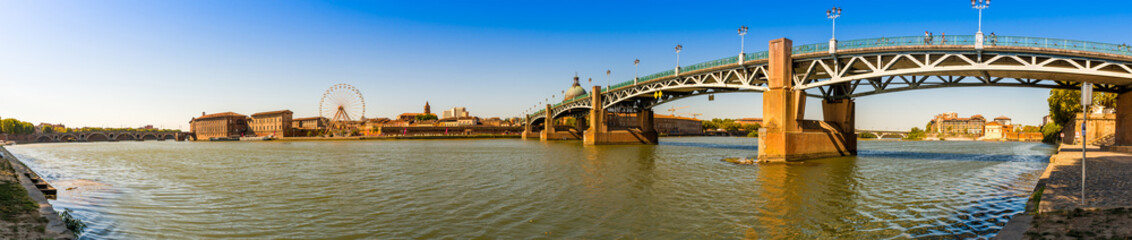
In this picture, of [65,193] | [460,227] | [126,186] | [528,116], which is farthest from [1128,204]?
[528,116]

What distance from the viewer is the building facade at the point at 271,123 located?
164962 millimetres

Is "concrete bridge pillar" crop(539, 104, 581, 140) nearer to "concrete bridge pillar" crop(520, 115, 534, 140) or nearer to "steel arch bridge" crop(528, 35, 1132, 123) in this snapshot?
"concrete bridge pillar" crop(520, 115, 534, 140)

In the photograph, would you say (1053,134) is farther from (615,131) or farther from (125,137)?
(125,137)

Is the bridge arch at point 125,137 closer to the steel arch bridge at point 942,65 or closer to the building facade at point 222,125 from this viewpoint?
the building facade at point 222,125

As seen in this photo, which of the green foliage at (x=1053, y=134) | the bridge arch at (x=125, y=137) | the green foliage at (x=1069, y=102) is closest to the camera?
the green foliage at (x=1069, y=102)

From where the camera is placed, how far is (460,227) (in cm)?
1215

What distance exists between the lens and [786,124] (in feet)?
121

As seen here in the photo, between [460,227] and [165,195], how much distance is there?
14.2 metres

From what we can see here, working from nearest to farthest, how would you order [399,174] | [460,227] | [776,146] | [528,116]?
[460,227]
[399,174]
[776,146]
[528,116]

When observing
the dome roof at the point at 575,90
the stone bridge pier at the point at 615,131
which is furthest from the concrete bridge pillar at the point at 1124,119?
the dome roof at the point at 575,90

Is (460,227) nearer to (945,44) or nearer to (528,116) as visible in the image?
(945,44)

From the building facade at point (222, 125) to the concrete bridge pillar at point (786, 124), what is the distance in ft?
596

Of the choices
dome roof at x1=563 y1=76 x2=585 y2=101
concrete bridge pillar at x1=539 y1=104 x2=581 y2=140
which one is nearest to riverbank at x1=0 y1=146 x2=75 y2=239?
concrete bridge pillar at x1=539 y1=104 x2=581 y2=140

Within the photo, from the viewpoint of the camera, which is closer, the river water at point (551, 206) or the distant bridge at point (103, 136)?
the river water at point (551, 206)
